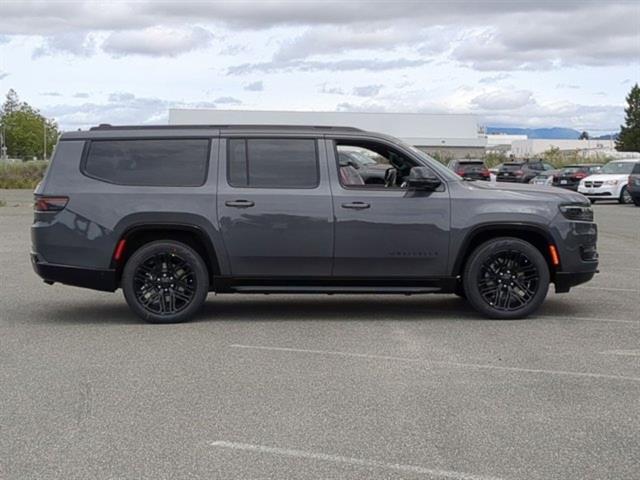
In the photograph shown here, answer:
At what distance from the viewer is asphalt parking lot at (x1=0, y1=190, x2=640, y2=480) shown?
5.09 meters

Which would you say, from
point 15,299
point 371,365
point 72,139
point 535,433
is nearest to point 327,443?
point 535,433

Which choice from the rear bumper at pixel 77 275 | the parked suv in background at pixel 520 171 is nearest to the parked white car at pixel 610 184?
the parked suv in background at pixel 520 171

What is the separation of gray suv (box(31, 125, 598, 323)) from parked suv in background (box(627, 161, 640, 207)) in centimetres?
2298

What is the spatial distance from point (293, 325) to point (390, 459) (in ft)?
13.5

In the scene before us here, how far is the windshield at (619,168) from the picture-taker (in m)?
34.5

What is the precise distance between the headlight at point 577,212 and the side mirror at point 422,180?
1.28 metres

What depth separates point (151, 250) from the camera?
29.7 ft

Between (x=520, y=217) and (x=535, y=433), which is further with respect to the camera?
(x=520, y=217)

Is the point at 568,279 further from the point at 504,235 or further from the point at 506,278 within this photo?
the point at 504,235

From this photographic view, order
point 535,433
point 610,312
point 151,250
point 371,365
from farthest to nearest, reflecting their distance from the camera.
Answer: point 610,312
point 151,250
point 371,365
point 535,433

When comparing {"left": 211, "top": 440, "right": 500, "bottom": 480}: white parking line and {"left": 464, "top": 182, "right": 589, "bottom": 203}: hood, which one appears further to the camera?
{"left": 464, "top": 182, "right": 589, "bottom": 203}: hood

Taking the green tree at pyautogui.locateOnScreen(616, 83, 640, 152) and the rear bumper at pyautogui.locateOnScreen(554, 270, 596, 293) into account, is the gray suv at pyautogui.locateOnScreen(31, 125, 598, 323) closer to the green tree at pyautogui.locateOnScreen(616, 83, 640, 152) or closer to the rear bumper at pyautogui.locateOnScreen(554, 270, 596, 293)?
the rear bumper at pyautogui.locateOnScreen(554, 270, 596, 293)

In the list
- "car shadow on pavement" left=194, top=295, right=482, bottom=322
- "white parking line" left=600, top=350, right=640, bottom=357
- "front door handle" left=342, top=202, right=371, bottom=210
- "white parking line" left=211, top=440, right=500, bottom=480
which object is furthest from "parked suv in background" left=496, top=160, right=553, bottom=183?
"white parking line" left=211, top=440, right=500, bottom=480

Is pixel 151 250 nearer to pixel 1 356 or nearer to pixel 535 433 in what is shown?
pixel 1 356
